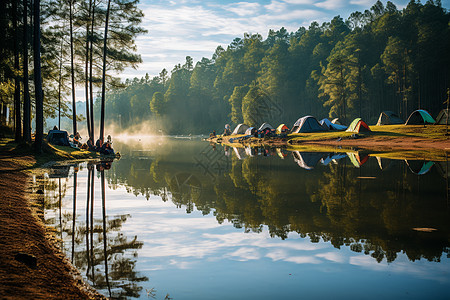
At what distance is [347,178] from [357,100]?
2757 inches

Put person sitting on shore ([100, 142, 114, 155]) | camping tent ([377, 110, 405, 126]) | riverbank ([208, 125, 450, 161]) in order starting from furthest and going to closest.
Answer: camping tent ([377, 110, 405, 126]) → riverbank ([208, 125, 450, 161]) → person sitting on shore ([100, 142, 114, 155])

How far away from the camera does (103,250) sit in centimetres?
806

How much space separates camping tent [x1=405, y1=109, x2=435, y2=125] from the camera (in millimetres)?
55031

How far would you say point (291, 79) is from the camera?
12131 centimetres

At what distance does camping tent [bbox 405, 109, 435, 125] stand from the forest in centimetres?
1709

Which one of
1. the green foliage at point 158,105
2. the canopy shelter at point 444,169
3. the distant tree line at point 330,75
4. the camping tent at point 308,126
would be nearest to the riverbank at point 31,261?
the canopy shelter at point 444,169

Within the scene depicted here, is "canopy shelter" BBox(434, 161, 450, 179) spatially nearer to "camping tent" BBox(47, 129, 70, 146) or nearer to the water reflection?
the water reflection

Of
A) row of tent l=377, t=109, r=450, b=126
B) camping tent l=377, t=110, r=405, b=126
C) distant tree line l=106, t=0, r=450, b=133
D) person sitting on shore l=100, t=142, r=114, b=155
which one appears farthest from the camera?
distant tree line l=106, t=0, r=450, b=133

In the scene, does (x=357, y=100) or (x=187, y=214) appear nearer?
(x=187, y=214)

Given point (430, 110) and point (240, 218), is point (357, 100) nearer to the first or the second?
point (430, 110)

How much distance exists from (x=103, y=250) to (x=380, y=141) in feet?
152

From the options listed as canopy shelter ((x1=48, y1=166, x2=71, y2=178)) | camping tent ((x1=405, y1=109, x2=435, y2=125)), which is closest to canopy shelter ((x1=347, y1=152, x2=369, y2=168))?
canopy shelter ((x1=48, y1=166, x2=71, y2=178))

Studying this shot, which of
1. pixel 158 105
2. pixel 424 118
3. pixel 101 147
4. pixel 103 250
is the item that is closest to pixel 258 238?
pixel 103 250

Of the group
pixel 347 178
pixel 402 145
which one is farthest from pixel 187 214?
pixel 402 145
